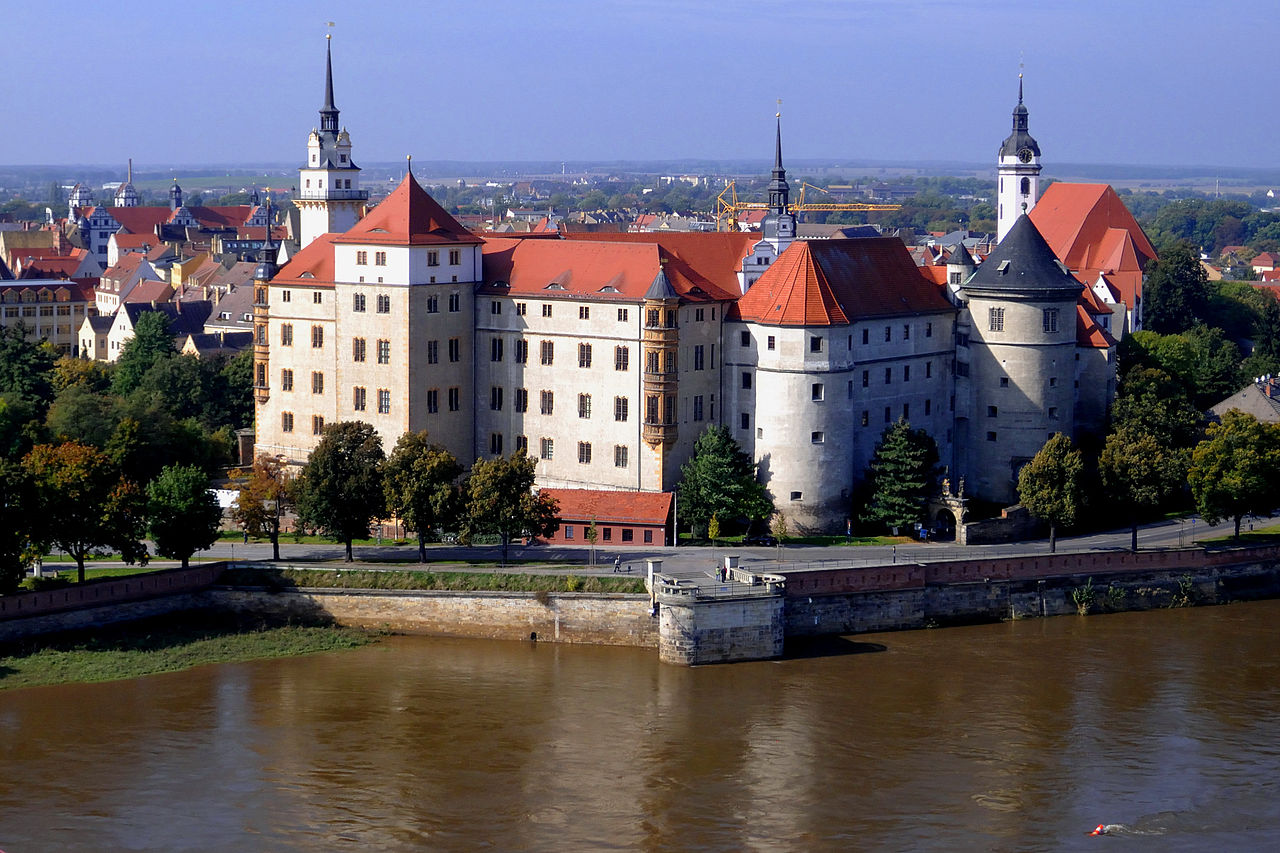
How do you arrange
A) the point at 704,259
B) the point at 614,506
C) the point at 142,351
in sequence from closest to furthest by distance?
1. the point at 614,506
2. the point at 704,259
3. the point at 142,351

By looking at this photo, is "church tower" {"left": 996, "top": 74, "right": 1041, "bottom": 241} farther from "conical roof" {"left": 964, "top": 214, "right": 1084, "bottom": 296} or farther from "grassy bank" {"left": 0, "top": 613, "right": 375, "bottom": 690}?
"grassy bank" {"left": 0, "top": 613, "right": 375, "bottom": 690}

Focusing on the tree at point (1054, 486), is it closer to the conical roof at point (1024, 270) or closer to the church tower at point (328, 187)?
the conical roof at point (1024, 270)

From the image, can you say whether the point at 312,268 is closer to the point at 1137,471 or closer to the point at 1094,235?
the point at 1137,471

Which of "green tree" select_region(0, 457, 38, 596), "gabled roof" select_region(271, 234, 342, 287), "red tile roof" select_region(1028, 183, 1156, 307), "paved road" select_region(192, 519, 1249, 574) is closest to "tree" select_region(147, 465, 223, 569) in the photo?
"paved road" select_region(192, 519, 1249, 574)

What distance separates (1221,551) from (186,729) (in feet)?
135

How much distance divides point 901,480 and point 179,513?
95.1ft

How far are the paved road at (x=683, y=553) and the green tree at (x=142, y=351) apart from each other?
31.3m

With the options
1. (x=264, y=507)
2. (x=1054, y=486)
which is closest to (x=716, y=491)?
(x=1054, y=486)

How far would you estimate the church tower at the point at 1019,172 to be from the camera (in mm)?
122062

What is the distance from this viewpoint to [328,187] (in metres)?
101

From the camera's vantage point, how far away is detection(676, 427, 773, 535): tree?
246ft

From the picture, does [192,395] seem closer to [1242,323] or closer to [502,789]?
[502,789]

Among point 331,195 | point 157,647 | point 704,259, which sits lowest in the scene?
point 157,647

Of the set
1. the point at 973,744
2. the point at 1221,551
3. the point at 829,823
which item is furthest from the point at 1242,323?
the point at 829,823
